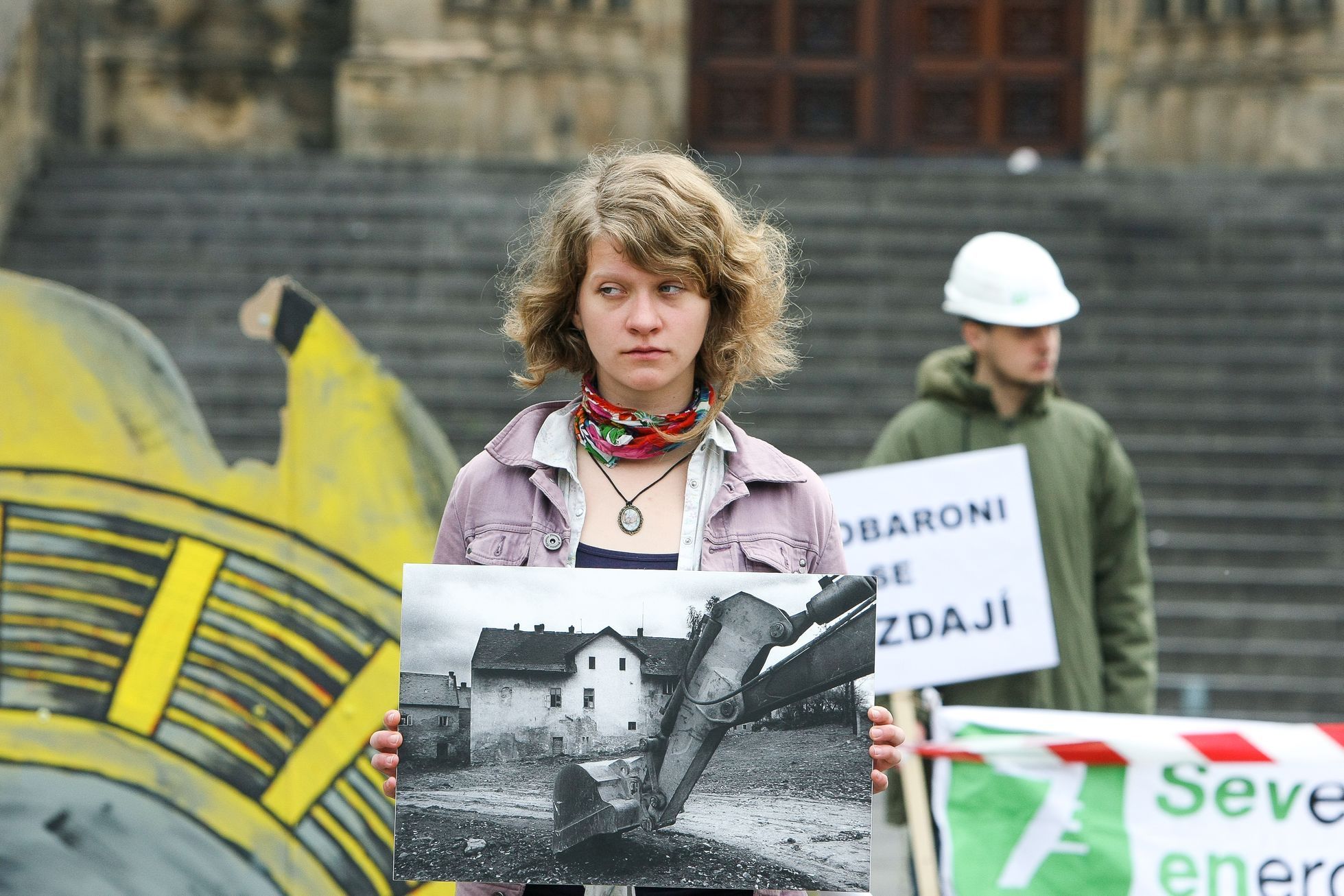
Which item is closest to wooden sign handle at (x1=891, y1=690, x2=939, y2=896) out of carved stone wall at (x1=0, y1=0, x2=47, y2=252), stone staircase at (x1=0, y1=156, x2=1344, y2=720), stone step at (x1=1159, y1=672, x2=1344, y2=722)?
stone staircase at (x1=0, y1=156, x2=1344, y2=720)

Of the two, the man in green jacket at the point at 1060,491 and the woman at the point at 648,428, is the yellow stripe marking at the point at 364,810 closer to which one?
the man in green jacket at the point at 1060,491

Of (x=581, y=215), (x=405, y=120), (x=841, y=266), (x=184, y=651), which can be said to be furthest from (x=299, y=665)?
(x=405, y=120)

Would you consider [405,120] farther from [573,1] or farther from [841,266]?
[841,266]

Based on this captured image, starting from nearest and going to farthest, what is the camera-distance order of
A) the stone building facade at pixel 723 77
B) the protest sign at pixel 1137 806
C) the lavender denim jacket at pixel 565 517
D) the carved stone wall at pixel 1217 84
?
1. the lavender denim jacket at pixel 565 517
2. the protest sign at pixel 1137 806
3. the carved stone wall at pixel 1217 84
4. the stone building facade at pixel 723 77

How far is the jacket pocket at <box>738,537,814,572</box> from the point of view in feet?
7.79

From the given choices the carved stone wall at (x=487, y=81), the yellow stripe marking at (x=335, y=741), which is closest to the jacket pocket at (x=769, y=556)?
the yellow stripe marking at (x=335, y=741)

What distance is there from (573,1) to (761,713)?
1440 cm

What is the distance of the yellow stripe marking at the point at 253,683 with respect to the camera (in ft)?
13.2

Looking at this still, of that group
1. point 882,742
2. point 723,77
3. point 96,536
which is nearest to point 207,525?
point 96,536

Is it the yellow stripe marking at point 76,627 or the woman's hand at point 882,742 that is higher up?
the woman's hand at point 882,742

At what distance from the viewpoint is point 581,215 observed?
2365mm

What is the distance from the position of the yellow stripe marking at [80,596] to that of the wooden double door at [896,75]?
41.9ft

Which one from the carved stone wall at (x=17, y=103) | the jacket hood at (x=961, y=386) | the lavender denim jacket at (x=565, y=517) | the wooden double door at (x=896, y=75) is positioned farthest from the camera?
the wooden double door at (x=896, y=75)

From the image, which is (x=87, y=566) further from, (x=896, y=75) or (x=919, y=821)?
(x=896, y=75)
